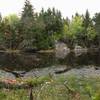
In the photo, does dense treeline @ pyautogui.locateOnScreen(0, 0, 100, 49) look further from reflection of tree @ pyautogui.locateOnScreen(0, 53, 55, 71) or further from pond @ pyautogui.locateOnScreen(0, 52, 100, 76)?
pond @ pyautogui.locateOnScreen(0, 52, 100, 76)

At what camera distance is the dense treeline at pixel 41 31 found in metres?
105

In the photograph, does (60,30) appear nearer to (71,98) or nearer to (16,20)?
(16,20)

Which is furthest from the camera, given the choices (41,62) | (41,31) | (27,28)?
(41,31)

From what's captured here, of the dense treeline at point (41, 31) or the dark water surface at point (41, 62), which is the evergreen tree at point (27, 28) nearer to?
the dense treeline at point (41, 31)

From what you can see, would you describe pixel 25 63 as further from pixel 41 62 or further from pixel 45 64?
pixel 45 64

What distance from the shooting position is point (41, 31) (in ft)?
350

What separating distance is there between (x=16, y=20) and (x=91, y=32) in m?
27.0

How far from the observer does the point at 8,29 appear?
107m

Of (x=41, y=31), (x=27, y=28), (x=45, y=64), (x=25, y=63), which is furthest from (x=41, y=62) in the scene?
(x=41, y=31)

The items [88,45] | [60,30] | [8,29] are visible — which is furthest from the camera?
[88,45]

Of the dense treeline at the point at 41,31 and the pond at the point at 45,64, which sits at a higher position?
the dense treeline at the point at 41,31

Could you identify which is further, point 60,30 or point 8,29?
point 60,30

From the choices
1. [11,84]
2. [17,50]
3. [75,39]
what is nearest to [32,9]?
[17,50]

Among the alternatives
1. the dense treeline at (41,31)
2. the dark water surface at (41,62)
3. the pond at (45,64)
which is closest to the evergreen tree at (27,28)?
the dense treeline at (41,31)
